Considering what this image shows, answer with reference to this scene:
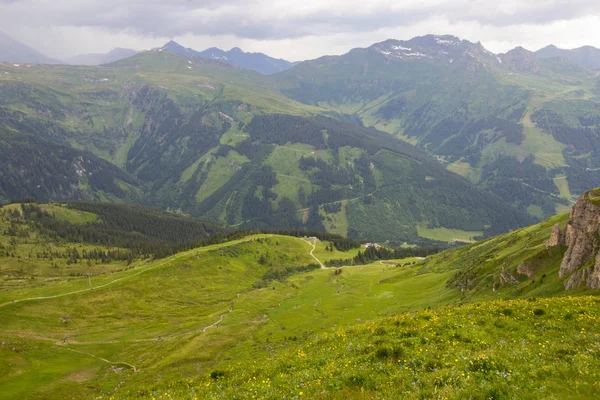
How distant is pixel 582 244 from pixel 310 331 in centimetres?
5726

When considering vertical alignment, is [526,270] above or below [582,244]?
below

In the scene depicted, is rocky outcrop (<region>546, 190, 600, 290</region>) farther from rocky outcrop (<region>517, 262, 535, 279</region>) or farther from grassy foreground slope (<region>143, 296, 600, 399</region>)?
grassy foreground slope (<region>143, 296, 600, 399</region>)

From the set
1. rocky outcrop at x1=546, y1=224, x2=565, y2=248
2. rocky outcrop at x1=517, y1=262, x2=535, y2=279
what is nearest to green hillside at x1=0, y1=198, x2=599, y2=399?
rocky outcrop at x1=517, y1=262, x2=535, y2=279

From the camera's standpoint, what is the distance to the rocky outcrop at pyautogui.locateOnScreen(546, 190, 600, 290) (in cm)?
4391

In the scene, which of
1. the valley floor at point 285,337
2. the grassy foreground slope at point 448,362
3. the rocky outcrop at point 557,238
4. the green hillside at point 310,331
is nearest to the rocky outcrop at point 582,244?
the rocky outcrop at point 557,238

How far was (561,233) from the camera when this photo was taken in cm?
6212

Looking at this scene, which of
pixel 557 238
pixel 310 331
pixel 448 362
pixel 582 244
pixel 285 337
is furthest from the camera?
pixel 285 337

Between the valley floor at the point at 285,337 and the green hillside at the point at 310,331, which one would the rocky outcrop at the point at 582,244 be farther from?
the valley floor at the point at 285,337

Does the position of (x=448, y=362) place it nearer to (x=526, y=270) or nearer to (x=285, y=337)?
(x=526, y=270)

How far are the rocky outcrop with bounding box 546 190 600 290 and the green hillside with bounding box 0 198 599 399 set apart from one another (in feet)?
6.34

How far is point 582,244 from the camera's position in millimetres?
50750

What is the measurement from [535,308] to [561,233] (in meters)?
43.4

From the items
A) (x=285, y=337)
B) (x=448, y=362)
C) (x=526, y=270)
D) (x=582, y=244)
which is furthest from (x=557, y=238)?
(x=285, y=337)

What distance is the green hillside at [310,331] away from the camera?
18.1 meters
